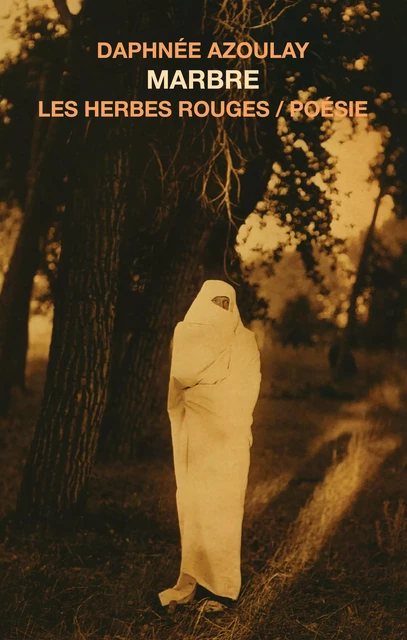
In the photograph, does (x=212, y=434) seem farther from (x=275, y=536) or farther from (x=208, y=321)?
(x=275, y=536)

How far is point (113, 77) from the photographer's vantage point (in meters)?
5.20

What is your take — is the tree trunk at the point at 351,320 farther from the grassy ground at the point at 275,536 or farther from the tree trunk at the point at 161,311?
the tree trunk at the point at 161,311

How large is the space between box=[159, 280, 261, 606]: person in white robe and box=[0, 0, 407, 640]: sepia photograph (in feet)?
0.05

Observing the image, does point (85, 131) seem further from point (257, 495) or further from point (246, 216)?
point (257, 495)

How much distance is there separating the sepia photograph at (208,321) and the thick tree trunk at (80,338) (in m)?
0.02

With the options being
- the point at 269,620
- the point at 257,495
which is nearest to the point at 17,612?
the point at 269,620

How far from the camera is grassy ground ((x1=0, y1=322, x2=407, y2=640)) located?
15.4 ft

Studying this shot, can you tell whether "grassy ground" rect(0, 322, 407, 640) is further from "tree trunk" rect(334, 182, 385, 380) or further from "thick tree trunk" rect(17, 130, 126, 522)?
"thick tree trunk" rect(17, 130, 126, 522)

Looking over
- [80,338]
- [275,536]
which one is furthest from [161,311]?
[275,536]

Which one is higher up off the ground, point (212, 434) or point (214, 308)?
point (214, 308)

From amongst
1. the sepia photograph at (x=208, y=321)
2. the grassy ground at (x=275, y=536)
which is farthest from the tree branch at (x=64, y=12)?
the grassy ground at (x=275, y=536)

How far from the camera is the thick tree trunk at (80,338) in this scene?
5.16 metres

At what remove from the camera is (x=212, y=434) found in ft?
15.1

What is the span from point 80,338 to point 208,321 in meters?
1.13
